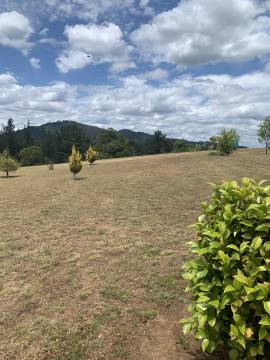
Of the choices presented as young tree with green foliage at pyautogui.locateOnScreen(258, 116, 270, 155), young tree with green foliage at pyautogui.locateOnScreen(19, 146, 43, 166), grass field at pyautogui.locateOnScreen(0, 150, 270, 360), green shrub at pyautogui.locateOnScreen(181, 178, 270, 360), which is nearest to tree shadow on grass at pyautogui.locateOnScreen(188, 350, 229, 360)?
grass field at pyautogui.locateOnScreen(0, 150, 270, 360)

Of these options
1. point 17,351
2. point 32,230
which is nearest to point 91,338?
point 17,351

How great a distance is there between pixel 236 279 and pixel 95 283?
409 cm

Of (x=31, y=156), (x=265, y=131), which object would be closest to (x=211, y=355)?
(x=265, y=131)

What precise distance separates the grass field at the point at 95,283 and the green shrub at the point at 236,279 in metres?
1.17

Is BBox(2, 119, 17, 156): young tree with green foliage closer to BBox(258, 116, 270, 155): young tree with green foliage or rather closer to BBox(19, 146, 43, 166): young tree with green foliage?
BBox(19, 146, 43, 166): young tree with green foliage

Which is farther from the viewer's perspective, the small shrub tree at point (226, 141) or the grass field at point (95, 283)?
the small shrub tree at point (226, 141)

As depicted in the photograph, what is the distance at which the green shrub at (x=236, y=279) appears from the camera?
3777 mm

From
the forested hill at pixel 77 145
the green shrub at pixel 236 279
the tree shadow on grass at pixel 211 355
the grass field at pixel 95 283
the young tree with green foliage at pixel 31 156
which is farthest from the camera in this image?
the forested hill at pixel 77 145

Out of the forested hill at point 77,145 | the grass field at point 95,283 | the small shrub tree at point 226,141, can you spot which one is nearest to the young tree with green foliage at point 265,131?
the small shrub tree at point 226,141

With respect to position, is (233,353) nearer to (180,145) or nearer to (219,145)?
(219,145)

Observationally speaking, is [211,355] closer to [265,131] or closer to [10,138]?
[265,131]

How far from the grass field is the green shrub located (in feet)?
3.83

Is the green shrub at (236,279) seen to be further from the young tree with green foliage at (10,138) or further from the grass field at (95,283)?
the young tree with green foliage at (10,138)

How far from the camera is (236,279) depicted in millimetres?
3861
